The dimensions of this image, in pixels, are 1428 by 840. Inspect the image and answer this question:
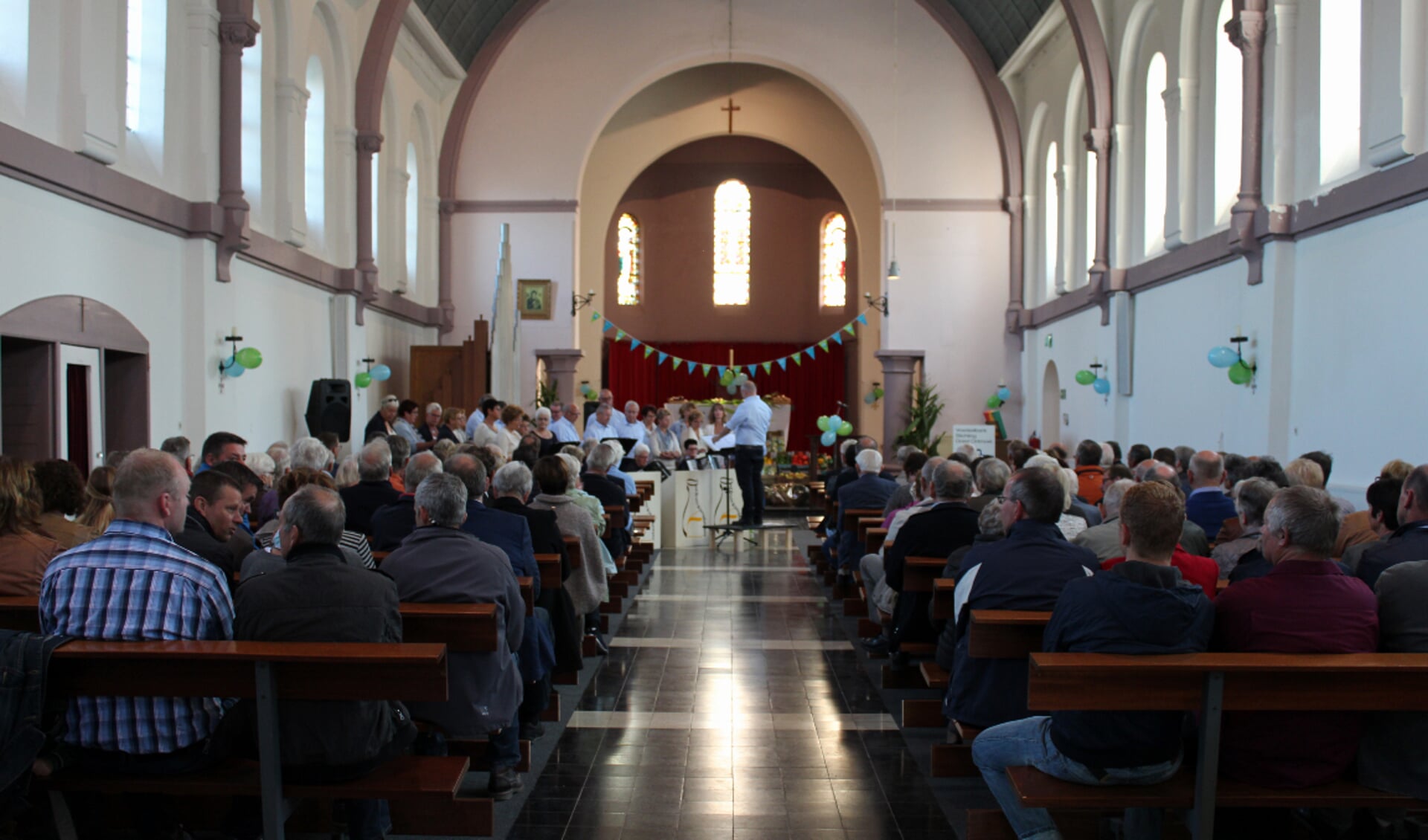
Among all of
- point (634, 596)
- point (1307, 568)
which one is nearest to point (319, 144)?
point (634, 596)

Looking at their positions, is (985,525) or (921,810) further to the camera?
(985,525)

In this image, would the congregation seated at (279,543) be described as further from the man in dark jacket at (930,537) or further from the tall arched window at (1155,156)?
the tall arched window at (1155,156)

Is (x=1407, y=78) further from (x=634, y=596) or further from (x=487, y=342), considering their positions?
(x=487, y=342)

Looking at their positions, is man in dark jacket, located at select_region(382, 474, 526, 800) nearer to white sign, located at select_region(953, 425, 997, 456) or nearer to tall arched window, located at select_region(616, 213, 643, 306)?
white sign, located at select_region(953, 425, 997, 456)

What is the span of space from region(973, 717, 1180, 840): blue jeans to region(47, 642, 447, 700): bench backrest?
154 centimetres

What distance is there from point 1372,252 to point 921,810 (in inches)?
253

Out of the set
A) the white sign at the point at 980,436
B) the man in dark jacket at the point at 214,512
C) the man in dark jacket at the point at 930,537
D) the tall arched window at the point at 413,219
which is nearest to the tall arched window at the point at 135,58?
the man in dark jacket at the point at 214,512

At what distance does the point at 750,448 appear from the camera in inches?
516

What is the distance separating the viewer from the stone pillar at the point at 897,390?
18578 millimetres

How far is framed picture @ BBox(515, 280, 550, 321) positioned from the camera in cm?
1831

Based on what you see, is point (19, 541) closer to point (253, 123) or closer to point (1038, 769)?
point (1038, 769)

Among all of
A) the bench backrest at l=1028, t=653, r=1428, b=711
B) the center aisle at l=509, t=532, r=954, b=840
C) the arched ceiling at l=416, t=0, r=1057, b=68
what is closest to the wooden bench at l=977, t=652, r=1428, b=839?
the bench backrest at l=1028, t=653, r=1428, b=711

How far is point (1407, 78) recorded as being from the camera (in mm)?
8016

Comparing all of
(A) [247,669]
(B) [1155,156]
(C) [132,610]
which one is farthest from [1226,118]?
(C) [132,610]
